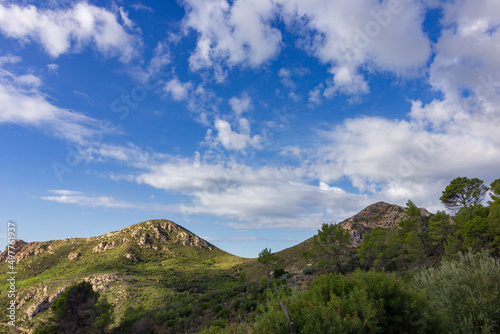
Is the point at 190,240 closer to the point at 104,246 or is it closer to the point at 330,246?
the point at 104,246

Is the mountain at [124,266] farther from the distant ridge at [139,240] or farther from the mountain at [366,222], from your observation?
the mountain at [366,222]

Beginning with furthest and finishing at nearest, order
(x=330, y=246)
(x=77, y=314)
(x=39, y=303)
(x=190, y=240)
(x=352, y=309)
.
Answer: (x=190, y=240) < (x=39, y=303) < (x=330, y=246) < (x=77, y=314) < (x=352, y=309)

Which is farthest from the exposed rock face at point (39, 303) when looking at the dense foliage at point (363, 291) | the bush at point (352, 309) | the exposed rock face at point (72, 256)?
the bush at point (352, 309)

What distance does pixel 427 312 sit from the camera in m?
9.12

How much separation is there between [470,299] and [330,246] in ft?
118

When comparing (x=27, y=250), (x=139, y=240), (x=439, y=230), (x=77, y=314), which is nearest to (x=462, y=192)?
(x=439, y=230)

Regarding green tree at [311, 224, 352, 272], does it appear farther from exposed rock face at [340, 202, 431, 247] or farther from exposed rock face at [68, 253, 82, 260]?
exposed rock face at [68, 253, 82, 260]

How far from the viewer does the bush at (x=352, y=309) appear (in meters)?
6.98

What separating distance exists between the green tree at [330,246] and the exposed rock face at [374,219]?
3366 centimetres

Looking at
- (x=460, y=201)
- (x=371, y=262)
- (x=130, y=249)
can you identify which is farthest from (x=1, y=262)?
(x=460, y=201)

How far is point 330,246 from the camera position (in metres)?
44.1

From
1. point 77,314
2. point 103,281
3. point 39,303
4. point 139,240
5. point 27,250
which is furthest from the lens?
point 139,240

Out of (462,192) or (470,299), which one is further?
(462,192)

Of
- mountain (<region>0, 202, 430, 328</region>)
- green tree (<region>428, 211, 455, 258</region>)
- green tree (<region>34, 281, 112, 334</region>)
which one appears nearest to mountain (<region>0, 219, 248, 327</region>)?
mountain (<region>0, 202, 430, 328</region>)
